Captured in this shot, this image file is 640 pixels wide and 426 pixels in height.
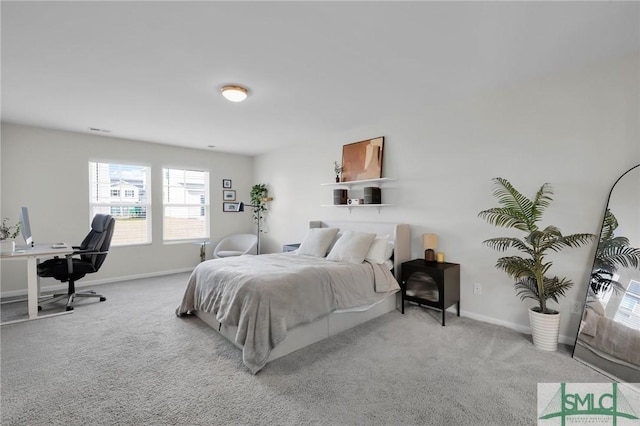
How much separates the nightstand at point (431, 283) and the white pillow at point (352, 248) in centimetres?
49

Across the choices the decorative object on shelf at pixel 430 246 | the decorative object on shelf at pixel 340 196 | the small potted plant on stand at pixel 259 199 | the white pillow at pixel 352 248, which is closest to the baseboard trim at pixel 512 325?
the decorative object on shelf at pixel 430 246

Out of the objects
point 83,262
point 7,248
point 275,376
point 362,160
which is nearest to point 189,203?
point 83,262

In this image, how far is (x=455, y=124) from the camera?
3.54 m

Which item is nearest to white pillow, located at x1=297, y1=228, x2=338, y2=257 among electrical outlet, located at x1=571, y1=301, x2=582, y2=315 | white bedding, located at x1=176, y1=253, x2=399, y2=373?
white bedding, located at x1=176, y1=253, x2=399, y2=373

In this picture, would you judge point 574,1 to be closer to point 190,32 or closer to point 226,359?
point 190,32

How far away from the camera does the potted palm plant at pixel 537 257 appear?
2.63 meters

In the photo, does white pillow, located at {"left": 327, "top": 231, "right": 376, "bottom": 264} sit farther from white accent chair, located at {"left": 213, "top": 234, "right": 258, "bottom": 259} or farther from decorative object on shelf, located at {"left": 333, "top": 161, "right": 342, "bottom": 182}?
white accent chair, located at {"left": 213, "top": 234, "right": 258, "bottom": 259}

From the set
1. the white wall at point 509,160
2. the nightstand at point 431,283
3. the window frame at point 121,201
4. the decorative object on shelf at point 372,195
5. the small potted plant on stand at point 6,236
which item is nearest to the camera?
the white wall at point 509,160

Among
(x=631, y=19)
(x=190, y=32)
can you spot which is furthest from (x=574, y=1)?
(x=190, y=32)

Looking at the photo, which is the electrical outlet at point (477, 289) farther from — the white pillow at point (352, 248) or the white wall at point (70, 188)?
the white wall at point (70, 188)

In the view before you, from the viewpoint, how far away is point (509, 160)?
313 cm

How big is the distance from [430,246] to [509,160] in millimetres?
1238

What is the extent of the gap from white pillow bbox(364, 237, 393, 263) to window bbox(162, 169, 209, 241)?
13.3 feet

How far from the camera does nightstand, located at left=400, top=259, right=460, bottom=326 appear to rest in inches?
126
